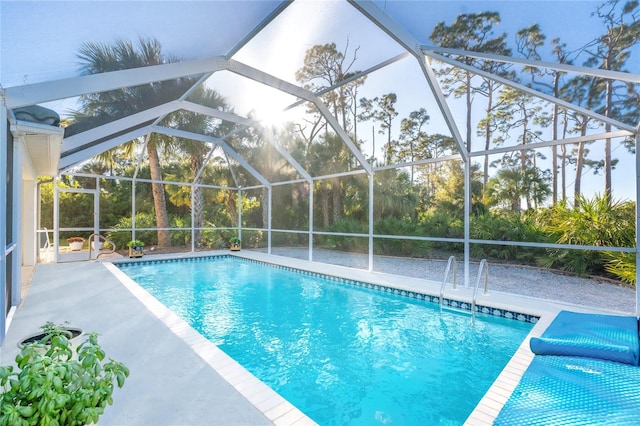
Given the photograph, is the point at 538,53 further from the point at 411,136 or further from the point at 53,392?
the point at 411,136

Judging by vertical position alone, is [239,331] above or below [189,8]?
below

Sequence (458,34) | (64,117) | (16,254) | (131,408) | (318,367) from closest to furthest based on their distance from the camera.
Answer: (131,408) → (318,367) → (458,34) → (16,254) → (64,117)

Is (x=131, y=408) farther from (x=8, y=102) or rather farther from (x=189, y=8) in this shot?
(x=189, y=8)

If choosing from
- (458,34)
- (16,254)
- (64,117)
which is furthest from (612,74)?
(16,254)

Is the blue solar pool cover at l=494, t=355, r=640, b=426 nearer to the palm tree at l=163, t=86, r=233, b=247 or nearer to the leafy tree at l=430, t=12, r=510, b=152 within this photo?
the leafy tree at l=430, t=12, r=510, b=152

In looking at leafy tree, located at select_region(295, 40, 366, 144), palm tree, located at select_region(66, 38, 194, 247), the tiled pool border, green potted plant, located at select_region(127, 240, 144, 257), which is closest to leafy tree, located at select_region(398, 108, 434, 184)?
leafy tree, located at select_region(295, 40, 366, 144)

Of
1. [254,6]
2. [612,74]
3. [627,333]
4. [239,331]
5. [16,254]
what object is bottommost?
[239,331]

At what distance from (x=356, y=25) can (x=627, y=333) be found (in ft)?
15.8

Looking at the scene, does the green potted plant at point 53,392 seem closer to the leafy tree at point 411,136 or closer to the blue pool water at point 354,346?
the blue pool water at point 354,346

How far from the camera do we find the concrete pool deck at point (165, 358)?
224 cm

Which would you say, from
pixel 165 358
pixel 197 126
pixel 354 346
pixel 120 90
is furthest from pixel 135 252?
pixel 354 346

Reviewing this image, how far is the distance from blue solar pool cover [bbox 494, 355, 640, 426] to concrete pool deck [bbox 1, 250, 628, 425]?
0.30m

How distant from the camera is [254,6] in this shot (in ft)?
12.8

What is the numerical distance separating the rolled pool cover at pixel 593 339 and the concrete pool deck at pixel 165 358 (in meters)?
0.36
